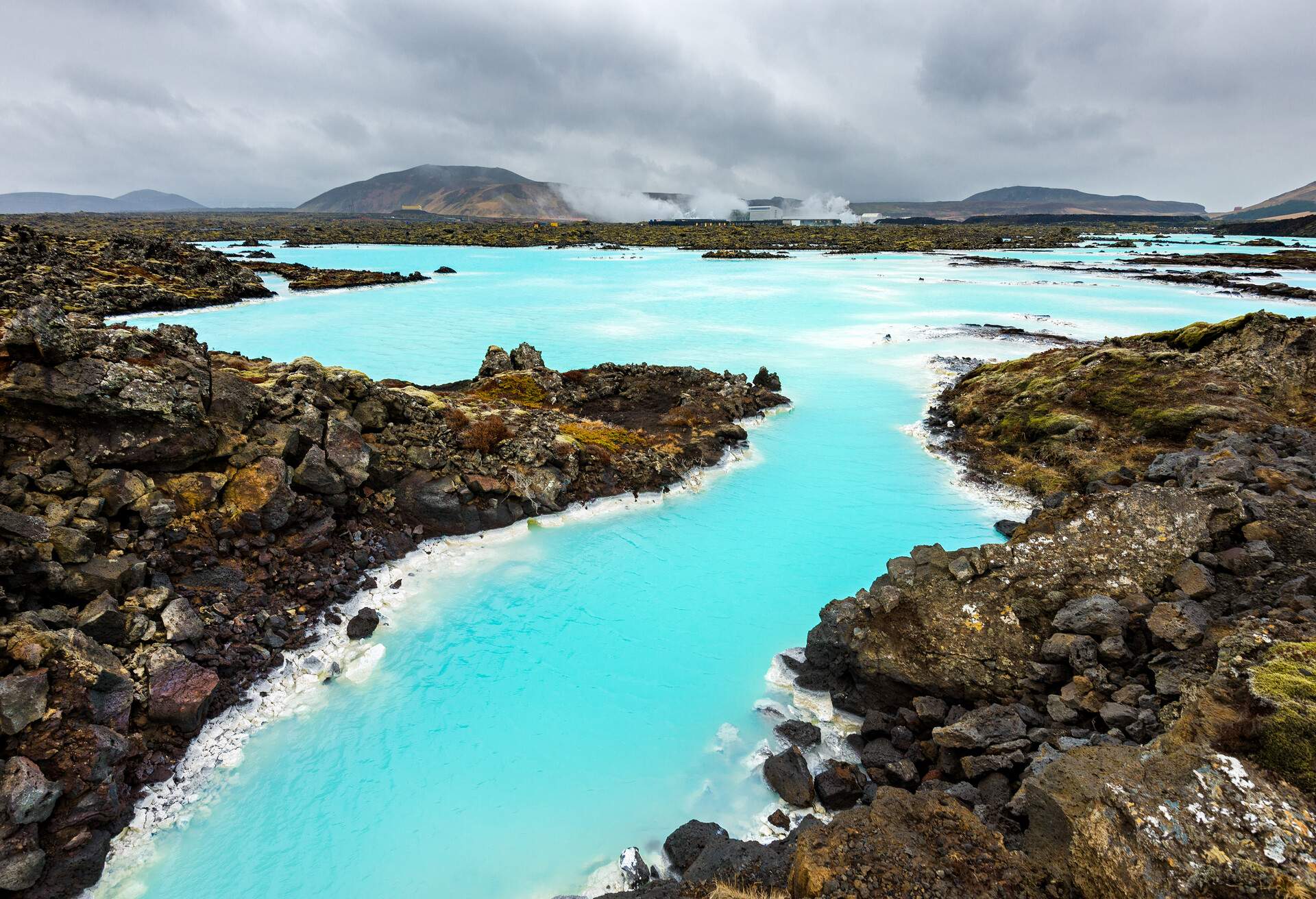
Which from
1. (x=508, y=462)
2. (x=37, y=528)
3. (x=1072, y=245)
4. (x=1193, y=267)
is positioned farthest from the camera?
(x=1072, y=245)

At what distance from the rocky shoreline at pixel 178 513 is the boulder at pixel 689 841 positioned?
20.0ft

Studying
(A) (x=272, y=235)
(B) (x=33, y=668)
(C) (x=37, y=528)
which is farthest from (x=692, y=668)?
(A) (x=272, y=235)

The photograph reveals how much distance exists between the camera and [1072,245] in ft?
374

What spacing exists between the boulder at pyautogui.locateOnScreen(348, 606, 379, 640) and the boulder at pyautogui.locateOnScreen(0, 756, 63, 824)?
13.0ft

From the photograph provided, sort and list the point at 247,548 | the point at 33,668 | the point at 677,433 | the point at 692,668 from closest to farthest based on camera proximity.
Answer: the point at 33,668 < the point at 692,668 < the point at 247,548 < the point at 677,433

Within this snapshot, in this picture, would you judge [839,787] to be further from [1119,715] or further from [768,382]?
[768,382]

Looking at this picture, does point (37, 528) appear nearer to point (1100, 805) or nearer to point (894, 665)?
point (894, 665)

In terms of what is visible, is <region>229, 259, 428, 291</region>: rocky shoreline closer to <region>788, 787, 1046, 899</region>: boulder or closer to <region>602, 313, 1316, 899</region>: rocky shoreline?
<region>602, 313, 1316, 899</region>: rocky shoreline

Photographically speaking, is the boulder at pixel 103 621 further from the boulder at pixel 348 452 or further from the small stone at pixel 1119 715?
the small stone at pixel 1119 715

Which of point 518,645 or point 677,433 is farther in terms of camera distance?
point 677,433

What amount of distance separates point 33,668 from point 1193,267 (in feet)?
316

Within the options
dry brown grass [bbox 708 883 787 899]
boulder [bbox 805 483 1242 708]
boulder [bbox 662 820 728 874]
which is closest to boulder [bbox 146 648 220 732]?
boulder [bbox 662 820 728 874]

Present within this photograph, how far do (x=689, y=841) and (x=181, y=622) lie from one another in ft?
25.5

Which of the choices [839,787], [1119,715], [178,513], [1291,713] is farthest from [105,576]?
[1291,713]
